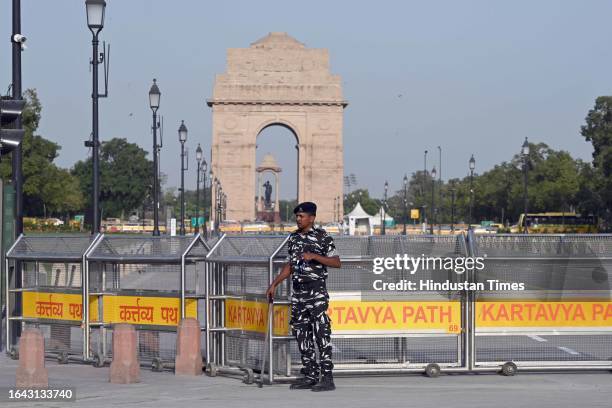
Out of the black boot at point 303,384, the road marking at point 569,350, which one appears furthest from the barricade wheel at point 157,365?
the road marking at point 569,350

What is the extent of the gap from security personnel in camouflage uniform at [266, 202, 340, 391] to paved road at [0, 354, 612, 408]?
285 millimetres

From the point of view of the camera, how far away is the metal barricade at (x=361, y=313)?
14289 millimetres

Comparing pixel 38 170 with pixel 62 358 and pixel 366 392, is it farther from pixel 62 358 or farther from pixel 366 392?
pixel 366 392

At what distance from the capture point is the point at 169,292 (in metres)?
15.4

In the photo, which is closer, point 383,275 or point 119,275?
point 383,275

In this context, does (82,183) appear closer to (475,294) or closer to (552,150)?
(552,150)

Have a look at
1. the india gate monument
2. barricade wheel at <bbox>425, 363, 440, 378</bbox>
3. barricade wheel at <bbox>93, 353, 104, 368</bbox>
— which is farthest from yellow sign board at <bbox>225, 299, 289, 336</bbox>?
the india gate monument

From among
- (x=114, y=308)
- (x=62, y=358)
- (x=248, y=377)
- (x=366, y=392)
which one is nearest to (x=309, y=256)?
(x=366, y=392)

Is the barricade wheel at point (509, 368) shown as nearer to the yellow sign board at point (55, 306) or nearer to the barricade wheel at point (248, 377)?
the barricade wheel at point (248, 377)

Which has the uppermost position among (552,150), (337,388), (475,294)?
(552,150)

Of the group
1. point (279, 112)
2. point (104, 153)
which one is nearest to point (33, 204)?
point (279, 112)

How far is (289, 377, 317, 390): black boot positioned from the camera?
13.1 metres

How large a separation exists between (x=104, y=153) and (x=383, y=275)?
A: 569 ft

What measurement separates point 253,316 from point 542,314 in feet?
10.7
